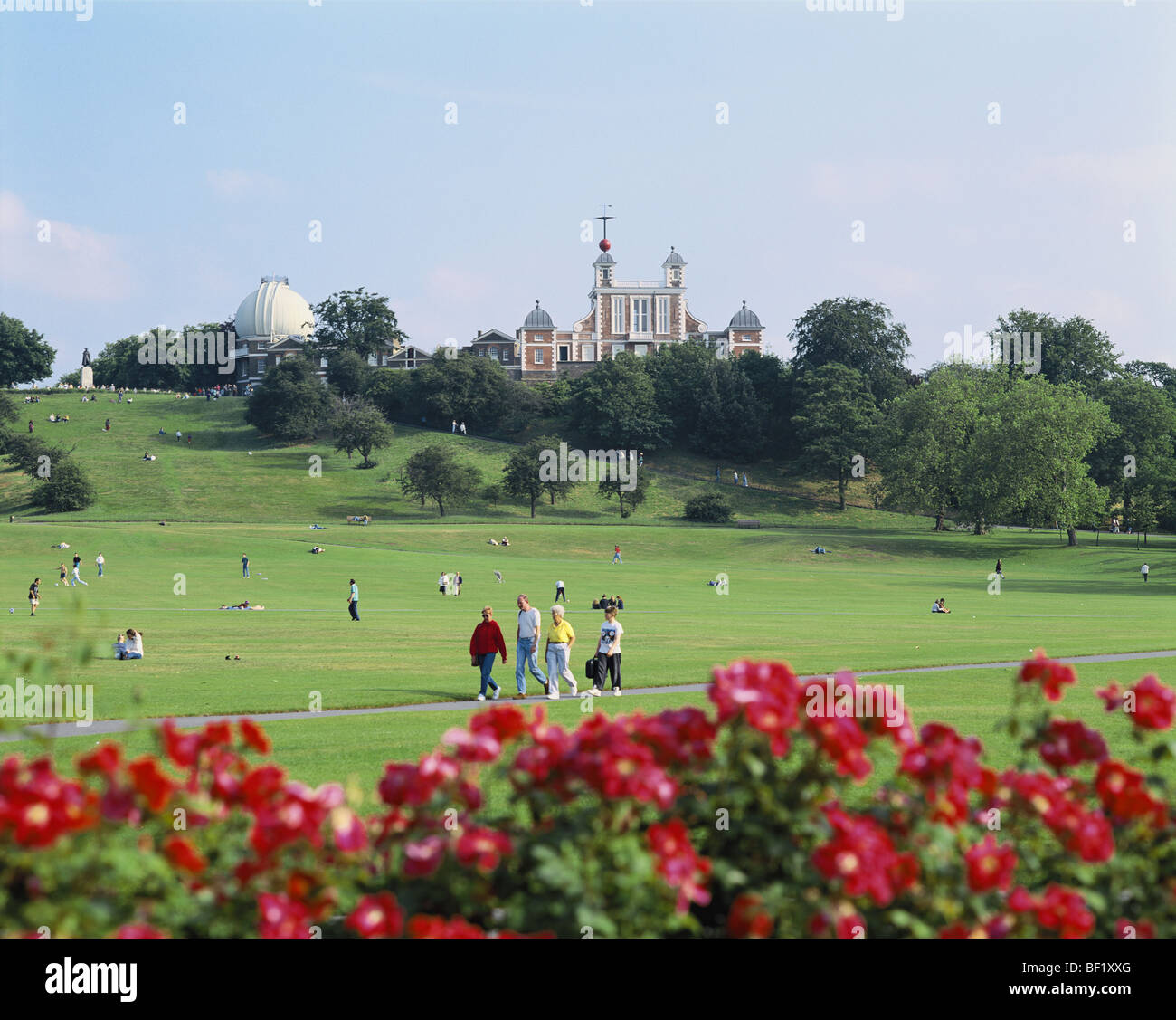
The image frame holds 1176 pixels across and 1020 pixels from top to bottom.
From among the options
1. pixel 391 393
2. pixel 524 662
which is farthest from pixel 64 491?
pixel 524 662

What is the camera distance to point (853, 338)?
133 m

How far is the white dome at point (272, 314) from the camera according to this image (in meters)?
187

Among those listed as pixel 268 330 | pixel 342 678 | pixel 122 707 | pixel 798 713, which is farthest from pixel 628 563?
pixel 268 330

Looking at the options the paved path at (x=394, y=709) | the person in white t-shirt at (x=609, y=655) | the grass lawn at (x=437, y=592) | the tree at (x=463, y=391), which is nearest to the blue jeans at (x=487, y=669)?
the paved path at (x=394, y=709)

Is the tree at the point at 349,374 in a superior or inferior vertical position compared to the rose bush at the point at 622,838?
superior

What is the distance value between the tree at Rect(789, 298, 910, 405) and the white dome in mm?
86305

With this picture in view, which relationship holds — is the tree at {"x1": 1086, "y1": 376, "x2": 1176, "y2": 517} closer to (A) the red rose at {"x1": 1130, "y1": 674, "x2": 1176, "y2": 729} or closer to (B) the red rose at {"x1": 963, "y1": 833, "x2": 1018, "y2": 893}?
(A) the red rose at {"x1": 1130, "y1": 674, "x2": 1176, "y2": 729}

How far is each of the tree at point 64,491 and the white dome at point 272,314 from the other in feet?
307

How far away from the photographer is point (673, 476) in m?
122

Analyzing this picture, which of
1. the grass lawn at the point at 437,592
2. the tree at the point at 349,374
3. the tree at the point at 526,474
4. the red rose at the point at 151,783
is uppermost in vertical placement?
the tree at the point at 349,374

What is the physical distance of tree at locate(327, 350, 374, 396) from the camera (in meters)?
141

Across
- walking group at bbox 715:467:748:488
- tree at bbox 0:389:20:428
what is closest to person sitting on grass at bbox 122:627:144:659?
tree at bbox 0:389:20:428

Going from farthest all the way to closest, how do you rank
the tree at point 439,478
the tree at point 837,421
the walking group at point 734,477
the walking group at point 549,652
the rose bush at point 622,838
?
the walking group at point 734,477 → the tree at point 837,421 → the tree at point 439,478 → the walking group at point 549,652 → the rose bush at point 622,838

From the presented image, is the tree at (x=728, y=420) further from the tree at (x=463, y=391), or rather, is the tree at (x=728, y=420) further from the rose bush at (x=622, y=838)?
the rose bush at (x=622, y=838)
